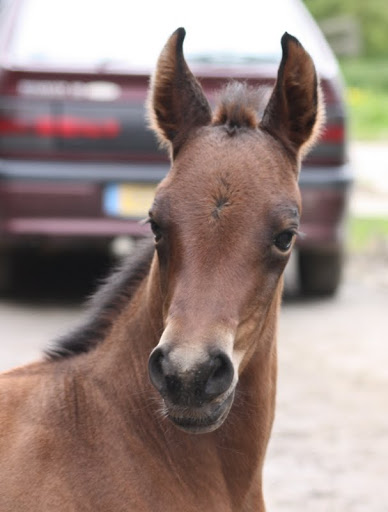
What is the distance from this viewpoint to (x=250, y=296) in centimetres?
337

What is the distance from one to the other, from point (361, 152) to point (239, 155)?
15929 millimetres

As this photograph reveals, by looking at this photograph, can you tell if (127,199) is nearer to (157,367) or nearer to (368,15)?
(157,367)

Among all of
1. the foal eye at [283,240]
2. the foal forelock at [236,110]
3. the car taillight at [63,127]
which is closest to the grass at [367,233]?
the car taillight at [63,127]

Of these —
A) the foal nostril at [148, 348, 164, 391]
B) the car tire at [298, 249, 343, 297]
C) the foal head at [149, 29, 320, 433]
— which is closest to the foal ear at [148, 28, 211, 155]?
the foal head at [149, 29, 320, 433]

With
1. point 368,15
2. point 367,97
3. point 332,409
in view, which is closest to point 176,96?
Result: point 332,409

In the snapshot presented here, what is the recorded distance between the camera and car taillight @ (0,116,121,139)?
803 centimetres

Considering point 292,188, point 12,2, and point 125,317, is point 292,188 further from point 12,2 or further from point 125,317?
point 12,2

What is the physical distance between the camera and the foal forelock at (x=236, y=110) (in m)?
3.60

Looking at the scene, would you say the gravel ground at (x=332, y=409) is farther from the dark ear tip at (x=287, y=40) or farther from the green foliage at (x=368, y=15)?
the green foliage at (x=368, y=15)

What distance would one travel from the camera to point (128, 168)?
8.12 metres

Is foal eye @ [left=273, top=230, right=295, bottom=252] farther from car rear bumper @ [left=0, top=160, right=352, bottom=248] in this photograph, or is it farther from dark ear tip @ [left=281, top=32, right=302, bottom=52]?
car rear bumper @ [left=0, top=160, right=352, bottom=248]

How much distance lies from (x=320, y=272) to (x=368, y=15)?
24275 mm

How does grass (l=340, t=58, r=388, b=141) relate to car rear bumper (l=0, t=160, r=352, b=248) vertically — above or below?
below

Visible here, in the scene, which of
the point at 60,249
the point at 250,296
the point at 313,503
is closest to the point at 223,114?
the point at 250,296
